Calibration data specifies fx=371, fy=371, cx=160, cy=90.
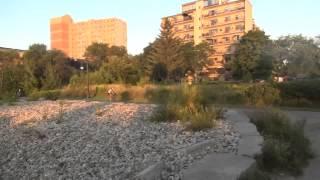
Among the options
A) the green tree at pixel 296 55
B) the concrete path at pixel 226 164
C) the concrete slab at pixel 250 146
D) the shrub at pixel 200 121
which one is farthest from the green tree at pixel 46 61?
the concrete path at pixel 226 164

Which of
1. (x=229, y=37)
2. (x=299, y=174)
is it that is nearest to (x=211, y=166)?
(x=299, y=174)

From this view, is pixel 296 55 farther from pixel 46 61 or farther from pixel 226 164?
pixel 226 164

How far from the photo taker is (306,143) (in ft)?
23.2

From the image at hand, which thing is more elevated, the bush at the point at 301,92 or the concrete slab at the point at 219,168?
the bush at the point at 301,92

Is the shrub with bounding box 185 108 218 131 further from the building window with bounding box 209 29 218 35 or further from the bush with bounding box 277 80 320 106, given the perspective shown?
the building window with bounding box 209 29 218 35

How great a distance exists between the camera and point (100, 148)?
643 centimetres

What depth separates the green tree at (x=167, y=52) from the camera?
6425cm

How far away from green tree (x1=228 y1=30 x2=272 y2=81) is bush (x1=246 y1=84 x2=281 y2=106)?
3956 centimetres

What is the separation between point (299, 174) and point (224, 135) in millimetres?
1589

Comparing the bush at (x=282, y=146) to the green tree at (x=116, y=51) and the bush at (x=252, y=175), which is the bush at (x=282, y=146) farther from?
the green tree at (x=116, y=51)

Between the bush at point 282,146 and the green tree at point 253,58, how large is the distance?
51918 millimetres

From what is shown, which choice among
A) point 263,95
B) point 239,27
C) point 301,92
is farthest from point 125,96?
point 239,27

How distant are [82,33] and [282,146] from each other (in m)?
148

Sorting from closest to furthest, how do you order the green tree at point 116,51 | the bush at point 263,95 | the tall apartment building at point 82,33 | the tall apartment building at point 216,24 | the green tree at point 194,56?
the bush at point 263,95 → the green tree at point 194,56 → the green tree at point 116,51 → the tall apartment building at point 216,24 → the tall apartment building at point 82,33
